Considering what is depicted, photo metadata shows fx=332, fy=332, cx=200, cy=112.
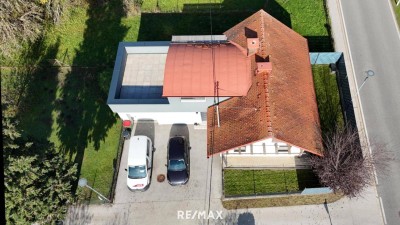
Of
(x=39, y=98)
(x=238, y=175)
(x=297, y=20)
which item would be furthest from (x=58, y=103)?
(x=297, y=20)

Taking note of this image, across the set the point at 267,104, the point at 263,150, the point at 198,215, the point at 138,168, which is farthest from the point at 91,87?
the point at 267,104

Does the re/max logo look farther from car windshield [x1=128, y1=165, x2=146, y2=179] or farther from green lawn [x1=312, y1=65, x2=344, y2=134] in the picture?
green lawn [x1=312, y1=65, x2=344, y2=134]

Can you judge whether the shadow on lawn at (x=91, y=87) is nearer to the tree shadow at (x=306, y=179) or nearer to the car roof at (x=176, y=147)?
the car roof at (x=176, y=147)

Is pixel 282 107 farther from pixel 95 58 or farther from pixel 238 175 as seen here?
pixel 95 58

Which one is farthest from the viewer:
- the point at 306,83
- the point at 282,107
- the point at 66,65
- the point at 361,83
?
the point at 66,65

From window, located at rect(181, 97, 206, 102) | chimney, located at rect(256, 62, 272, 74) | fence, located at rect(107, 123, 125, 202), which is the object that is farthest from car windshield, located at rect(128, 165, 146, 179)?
chimney, located at rect(256, 62, 272, 74)

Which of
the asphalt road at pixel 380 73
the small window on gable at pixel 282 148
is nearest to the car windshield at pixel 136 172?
the small window on gable at pixel 282 148
